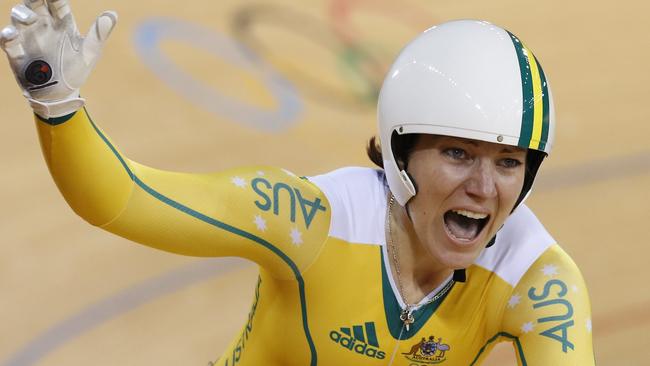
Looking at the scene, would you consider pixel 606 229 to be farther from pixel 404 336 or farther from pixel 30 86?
pixel 30 86

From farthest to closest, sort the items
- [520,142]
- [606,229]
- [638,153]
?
[638,153], [606,229], [520,142]

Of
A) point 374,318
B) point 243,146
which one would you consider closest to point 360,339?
point 374,318

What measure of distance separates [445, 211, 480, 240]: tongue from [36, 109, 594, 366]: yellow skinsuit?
20cm

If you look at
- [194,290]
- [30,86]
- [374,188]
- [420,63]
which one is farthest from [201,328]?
[30,86]

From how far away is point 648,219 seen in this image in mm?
5598

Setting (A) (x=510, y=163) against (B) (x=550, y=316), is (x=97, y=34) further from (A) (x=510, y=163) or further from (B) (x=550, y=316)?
(B) (x=550, y=316)

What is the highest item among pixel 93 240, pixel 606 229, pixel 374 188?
pixel 374 188

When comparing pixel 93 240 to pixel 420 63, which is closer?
pixel 420 63

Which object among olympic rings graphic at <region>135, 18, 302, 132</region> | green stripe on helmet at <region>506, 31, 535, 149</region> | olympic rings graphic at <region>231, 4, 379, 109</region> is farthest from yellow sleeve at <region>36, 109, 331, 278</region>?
olympic rings graphic at <region>231, 4, 379, 109</region>

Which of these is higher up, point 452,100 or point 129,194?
point 452,100

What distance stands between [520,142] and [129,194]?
86 cm

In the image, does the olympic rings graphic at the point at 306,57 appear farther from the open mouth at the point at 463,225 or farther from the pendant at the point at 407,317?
the open mouth at the point at 463,225

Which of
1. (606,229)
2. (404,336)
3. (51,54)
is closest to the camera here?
(51,54)

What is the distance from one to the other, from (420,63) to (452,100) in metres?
0.14
